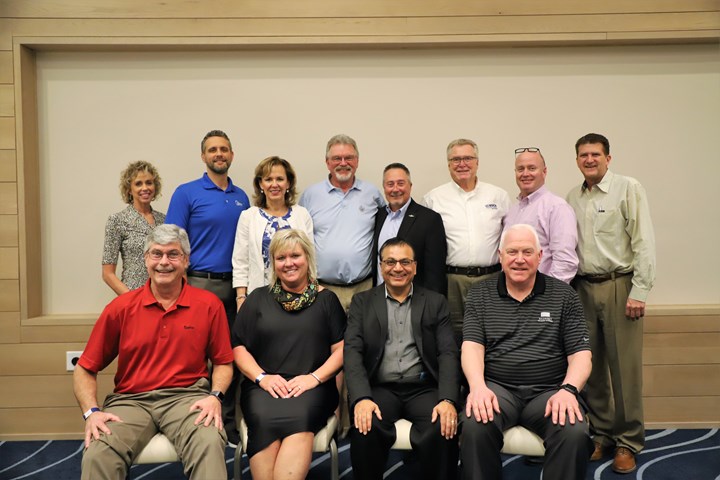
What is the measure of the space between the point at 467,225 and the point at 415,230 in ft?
1.08

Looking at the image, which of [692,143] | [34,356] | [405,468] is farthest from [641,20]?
[34,356]

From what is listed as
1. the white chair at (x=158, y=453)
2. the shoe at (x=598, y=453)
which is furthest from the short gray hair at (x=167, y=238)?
the shoe at (x=598, y=453)

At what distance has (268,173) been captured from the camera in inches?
122

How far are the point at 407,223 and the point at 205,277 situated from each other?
1159 mm

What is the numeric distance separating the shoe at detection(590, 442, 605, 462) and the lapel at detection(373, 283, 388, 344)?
1.50 meters

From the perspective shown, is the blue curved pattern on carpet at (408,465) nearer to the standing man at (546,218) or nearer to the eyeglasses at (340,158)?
the standing man at (546,218)

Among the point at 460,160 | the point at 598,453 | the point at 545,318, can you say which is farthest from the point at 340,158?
the point at 598,453

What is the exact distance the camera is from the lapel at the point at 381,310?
8.70ft

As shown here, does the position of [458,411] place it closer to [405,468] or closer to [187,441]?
[405,468]


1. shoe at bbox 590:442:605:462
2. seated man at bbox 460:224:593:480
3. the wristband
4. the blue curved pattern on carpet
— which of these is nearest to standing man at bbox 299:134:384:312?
seated man at bbox 460:224:593:480

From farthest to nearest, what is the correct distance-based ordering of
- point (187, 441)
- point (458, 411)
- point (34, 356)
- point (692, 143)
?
point (692, 143)
point (34, 356)
point (458, 411)
point (187, 441)

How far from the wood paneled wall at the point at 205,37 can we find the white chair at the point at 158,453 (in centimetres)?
160

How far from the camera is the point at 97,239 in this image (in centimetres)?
405

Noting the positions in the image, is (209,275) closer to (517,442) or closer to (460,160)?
(460,160)
